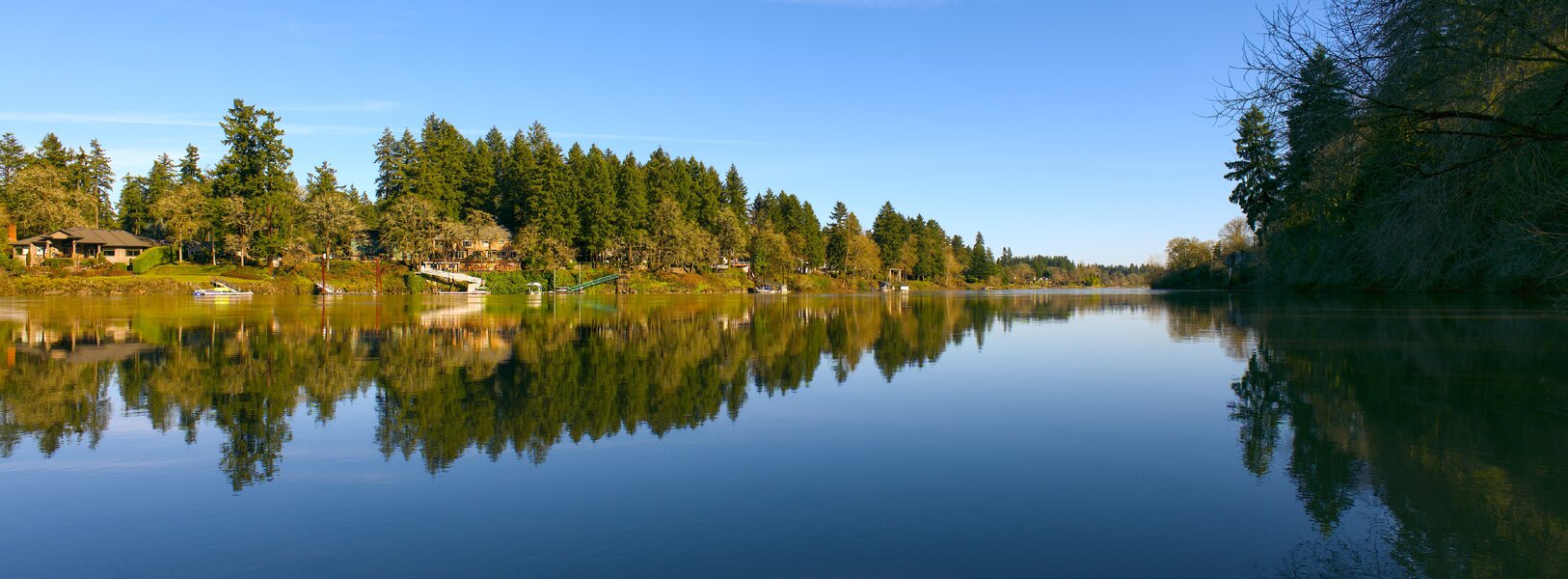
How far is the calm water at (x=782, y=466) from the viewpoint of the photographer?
5.45 metres

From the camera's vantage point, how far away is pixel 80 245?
2950 inches

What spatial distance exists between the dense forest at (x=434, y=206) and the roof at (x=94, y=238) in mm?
2682

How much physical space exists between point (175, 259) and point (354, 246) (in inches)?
615

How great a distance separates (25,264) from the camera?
6712cm

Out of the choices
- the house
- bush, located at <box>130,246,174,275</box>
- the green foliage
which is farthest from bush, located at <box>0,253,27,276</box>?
the green foliage

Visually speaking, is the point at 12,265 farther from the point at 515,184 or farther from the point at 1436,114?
the point at 1436,114

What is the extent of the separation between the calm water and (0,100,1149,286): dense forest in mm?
65974

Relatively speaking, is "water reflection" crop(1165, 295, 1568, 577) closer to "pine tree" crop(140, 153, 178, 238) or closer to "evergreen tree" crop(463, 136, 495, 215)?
"evergreen tree" crop(463, 136, 495, 215)

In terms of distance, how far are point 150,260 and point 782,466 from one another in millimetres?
88407

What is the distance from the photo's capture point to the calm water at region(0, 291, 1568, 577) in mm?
5445

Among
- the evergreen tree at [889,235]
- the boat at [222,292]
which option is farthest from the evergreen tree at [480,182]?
the evergreen tree at [889,235]

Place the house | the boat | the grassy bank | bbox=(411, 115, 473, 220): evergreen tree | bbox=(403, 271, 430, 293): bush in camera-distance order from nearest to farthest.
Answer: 1. the boat
2. the grassy bank
3. the house
4. bbox=(403, 271, 430, 293): bush
5. bbox=(411, 115, 473, 220): evergreen tree

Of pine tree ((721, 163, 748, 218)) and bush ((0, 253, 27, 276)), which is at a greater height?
pine tree ((721, 163, 748, 218))

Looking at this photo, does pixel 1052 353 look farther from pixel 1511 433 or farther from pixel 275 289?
pixel 275 289
